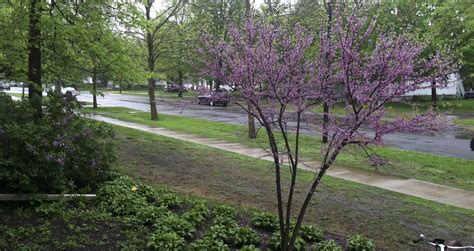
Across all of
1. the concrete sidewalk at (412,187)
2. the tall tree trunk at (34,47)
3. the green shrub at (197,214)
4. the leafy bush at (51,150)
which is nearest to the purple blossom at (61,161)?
the leafy bush at (51,150)

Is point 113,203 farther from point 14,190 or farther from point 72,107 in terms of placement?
point 72,107

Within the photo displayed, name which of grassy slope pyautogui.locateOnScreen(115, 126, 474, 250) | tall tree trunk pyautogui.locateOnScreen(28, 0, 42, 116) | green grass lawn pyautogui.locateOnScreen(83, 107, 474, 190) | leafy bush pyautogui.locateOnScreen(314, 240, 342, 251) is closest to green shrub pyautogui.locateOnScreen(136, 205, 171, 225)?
grassy slope pyautogui.locateOnScreen(115, 126, 474, 250)

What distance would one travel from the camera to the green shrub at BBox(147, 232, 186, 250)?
4.56m

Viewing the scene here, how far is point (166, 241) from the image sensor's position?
15.3 ft

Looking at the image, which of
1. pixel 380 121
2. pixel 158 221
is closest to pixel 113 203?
pixel 158 221

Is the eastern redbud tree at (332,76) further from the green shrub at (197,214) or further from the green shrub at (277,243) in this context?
the green shrub at (197,214)

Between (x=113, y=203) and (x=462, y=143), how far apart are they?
16.3 m

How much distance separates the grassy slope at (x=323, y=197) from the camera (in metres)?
6.19

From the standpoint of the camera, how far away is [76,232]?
16.0 feet

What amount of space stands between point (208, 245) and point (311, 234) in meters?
1.43

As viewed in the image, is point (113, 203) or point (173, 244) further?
point (113, 203)

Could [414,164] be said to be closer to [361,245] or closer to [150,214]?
[361,245]

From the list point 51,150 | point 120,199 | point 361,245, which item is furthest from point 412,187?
point 51,150

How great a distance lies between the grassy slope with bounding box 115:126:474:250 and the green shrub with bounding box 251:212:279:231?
799mm
